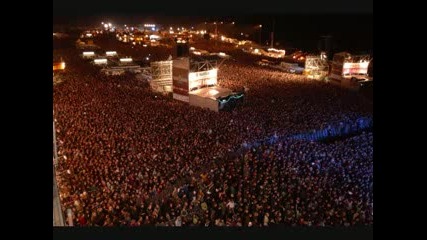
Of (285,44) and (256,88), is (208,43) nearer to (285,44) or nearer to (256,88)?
(285,44)

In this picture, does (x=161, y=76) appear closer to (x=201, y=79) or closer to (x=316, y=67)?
(x=201, y=79)

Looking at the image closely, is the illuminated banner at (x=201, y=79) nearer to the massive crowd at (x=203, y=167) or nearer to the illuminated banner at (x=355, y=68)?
the massive crowd at (x=203, y=167)

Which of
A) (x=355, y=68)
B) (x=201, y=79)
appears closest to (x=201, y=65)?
(x=201, y=79)

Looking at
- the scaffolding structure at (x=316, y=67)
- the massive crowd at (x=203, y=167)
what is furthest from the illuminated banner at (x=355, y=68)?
the massive crowd at (x=203, y=167)

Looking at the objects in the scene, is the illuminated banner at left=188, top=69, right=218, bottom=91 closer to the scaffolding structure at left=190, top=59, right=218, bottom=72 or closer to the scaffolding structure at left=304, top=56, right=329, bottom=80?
the scaffolding structure at left=190, top=59, right=218, bottom=72

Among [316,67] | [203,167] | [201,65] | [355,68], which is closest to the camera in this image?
[203,167]

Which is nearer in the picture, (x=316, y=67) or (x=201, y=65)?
(x=201, y=65)

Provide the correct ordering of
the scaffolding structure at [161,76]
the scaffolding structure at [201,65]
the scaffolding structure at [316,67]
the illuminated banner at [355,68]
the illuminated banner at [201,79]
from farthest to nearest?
the scaffolding structure at [316,67], the illuminated banner at [355,68], the scaffolding structure at [161,76], the scaffolding structure at [201,65], the illuminated banner at [201,79]
